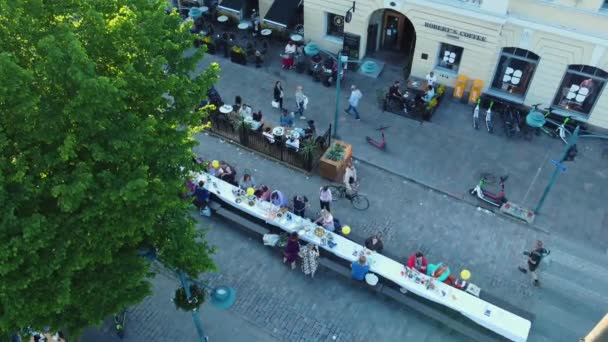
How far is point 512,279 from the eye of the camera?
1667 cm

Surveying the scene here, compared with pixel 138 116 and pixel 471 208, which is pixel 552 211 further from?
pixel 138 116

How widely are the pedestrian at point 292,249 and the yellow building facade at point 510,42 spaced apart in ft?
38.6

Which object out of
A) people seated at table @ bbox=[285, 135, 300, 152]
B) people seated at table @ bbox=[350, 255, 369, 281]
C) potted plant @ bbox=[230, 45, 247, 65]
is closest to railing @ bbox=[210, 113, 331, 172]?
people seated at table @ bbox=[285, 135, 300, 152]

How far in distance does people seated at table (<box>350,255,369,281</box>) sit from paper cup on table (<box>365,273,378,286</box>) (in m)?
0.14

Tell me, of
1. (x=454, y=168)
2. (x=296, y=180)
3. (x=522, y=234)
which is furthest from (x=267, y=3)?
(x=522, y=234)

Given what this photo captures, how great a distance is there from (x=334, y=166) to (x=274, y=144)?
2660 mm

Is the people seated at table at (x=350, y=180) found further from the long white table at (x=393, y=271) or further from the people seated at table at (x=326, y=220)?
the long white table at (x=393, y=271)

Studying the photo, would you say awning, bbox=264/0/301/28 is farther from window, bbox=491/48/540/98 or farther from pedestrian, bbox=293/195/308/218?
pedestrian, bbox=293/195/308/218

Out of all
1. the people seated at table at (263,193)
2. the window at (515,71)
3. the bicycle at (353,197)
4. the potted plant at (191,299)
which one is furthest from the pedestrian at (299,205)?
the window at (515,71)

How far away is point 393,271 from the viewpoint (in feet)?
52.1

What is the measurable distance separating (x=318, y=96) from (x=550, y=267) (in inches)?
482

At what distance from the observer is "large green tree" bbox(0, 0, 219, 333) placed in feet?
31.0

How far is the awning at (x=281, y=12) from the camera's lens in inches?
1025

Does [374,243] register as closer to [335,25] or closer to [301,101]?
[301,101]
